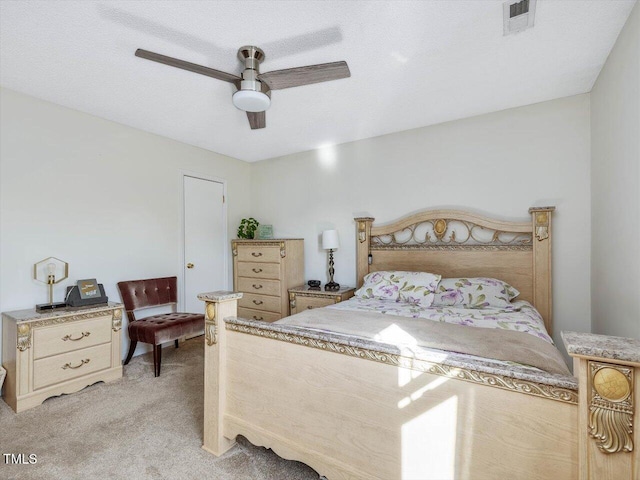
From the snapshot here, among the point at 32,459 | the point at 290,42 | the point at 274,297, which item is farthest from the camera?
the point at 274,297

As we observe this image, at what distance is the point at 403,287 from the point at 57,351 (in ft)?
9.72

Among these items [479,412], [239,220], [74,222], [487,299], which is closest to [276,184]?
[239,220]

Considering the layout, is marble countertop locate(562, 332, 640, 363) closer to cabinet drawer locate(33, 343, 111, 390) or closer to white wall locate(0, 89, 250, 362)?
cabinet drawer locate(33, 343, 111, 390)

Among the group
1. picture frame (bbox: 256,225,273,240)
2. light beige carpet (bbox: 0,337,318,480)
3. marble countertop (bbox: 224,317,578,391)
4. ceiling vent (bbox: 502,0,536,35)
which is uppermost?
ceiling vent (bbox: 502,0,536,35)

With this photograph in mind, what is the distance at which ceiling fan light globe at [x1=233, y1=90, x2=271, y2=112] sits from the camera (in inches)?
80.0

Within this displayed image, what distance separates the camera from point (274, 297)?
3.85m

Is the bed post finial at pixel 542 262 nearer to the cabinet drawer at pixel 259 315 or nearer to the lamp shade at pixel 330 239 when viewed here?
the lamp shade at pixel 330 239

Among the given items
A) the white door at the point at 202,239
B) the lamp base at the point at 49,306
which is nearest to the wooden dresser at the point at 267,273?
the white door at the point at 202,239

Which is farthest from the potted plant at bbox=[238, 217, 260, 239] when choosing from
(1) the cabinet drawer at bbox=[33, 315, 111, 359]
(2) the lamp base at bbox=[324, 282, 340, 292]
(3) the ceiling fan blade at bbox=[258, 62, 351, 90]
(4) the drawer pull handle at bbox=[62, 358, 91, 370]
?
(3) the ceiling fan blade at bbox=[258, 62, 351, 90]

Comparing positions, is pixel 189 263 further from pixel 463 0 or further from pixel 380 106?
pixel 463 0

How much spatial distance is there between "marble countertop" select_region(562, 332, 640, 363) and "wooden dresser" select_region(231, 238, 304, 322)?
123 inches

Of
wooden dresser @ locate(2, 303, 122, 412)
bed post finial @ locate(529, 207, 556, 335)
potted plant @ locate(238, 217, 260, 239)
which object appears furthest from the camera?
potted plant @ locate(238, 217, 260, 239)

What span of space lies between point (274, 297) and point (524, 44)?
3312 millimetres

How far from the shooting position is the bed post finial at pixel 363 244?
3.61m
